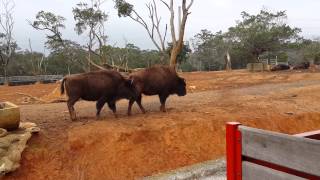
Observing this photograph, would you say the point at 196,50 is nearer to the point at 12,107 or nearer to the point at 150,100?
the point at 150,100

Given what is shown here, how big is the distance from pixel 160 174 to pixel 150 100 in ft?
19.9

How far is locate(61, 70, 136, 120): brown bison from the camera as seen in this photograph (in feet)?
33.5

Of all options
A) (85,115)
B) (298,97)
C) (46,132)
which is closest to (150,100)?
(85,115)

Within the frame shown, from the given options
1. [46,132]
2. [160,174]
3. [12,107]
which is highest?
[12,107]

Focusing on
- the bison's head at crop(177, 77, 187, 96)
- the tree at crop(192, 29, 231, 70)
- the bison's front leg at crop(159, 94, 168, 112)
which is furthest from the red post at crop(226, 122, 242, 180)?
the tree at crop(192, 29, 231, 70)

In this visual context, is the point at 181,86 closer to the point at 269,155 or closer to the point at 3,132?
the point at 3,132

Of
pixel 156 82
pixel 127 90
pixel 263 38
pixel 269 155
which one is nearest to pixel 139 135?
pixel 127 90

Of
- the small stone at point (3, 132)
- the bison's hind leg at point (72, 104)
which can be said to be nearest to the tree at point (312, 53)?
the bison's hind leg at point (72, 104)

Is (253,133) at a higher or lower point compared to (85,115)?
higher

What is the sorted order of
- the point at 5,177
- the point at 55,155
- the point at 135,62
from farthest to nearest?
the point at 135,62
the point at 55,155
the point at 5,177

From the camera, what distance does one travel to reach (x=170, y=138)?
9.95 m

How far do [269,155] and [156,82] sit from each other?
29.0 feet

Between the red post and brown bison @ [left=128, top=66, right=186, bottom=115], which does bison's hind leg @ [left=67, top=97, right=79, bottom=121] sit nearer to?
brown bison @ [left=128, top=66, right=186, bottom=115]

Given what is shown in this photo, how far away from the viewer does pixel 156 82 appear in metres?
11.7
